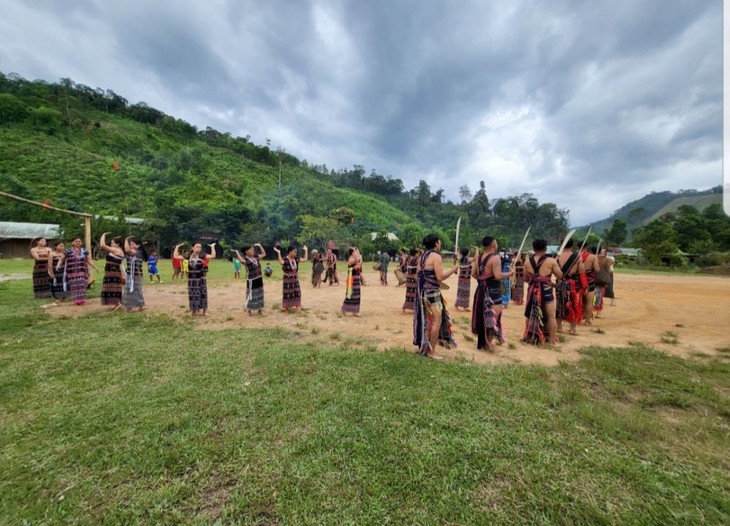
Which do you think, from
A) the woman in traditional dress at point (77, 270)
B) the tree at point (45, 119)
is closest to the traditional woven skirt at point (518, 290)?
the woman in traditional dress at point (77, 270)

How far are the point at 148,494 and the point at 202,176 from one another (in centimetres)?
7440


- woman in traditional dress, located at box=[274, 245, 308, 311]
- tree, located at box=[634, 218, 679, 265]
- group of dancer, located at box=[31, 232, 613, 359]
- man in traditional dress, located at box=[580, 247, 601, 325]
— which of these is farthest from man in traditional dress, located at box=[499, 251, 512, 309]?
tree, located at box=[634, 218, 679, 265]

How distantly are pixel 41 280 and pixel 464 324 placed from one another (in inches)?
482

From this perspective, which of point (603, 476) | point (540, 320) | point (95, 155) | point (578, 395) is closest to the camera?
point (603, 476)

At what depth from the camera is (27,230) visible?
34188mm

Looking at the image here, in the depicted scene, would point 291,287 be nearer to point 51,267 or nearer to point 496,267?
point 496,267

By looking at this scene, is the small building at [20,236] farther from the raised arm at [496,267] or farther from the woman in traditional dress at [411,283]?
the raised arm at [496,267]

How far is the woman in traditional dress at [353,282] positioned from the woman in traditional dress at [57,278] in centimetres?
840

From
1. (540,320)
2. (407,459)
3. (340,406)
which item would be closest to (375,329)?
(540,320)

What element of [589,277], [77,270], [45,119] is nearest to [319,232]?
[77,270]

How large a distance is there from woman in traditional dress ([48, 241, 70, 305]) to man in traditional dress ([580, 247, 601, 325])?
13786 millimetres

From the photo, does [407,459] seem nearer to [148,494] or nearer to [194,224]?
[148,494]

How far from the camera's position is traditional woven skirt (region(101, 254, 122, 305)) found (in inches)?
337

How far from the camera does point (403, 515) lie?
6.94ft
